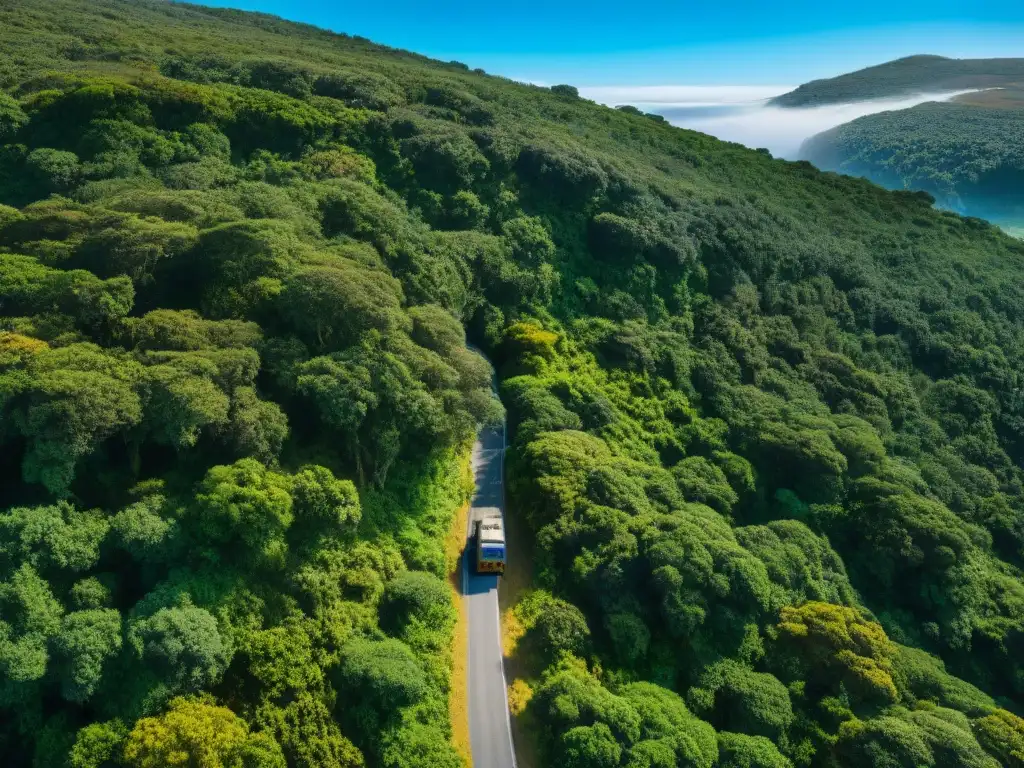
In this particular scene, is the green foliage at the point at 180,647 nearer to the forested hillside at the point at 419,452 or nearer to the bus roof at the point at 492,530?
the forested hillside at the point at 419,452

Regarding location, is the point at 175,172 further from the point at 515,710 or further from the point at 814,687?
the point at 814,687

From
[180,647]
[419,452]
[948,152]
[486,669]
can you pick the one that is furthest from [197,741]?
[948,152]

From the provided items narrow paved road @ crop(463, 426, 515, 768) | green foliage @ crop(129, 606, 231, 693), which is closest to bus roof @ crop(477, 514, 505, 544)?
narrow paved road @ crop(463, 426, 515, 768)

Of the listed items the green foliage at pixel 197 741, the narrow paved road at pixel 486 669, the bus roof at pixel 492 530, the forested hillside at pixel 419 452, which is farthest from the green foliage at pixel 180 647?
the bus roof at pixel 492 530

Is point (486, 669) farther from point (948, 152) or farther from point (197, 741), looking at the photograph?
point (948, 152)

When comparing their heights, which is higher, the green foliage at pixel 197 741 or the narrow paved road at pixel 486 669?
the green foliage at pixel 197 741

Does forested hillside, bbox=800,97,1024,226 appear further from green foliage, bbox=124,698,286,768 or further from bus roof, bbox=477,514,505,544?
green foliage, bbox=124,698,286,768

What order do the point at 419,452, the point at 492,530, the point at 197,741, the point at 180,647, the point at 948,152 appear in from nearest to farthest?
the point at 197,741
the point at 180,647
the point at 492,530
the point at 419,452
the point at 948,152

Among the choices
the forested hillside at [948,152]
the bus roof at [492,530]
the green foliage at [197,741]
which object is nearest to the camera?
the green foliage at [197,741]
